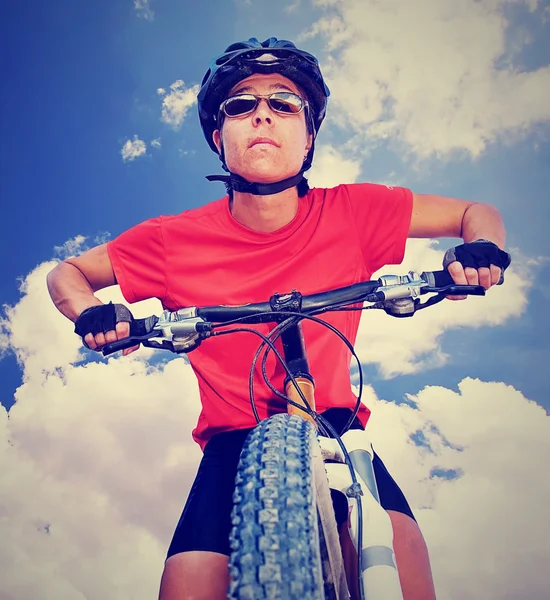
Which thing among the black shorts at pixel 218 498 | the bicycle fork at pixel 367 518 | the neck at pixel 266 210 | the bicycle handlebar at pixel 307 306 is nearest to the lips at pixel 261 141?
the neck at pixel 266 210

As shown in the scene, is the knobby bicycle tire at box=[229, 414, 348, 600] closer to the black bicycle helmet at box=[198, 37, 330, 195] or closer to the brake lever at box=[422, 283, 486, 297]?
the brake lever at box=[422, 283, 486, 297]

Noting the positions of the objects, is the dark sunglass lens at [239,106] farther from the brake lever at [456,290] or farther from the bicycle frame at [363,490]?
the brake lever at [456,290]

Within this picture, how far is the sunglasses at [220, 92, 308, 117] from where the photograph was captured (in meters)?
2.98

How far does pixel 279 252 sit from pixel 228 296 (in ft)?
1.58

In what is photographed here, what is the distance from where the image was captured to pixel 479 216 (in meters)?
2.80

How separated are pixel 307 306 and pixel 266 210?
1343 millimetres

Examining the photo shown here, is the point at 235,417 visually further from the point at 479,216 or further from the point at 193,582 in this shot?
the point at 479,216

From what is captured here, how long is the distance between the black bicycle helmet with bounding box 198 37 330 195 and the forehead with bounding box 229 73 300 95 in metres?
0.03

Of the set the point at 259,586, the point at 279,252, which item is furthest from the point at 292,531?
the point at 279,252

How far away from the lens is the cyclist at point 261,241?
265 centimetres

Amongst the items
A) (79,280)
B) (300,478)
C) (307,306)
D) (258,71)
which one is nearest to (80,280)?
(79,280)

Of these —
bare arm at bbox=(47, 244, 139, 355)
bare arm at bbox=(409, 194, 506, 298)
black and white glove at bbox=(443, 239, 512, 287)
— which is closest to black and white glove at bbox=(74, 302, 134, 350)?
bare arm at bbox=(47, 244, 139, 355)

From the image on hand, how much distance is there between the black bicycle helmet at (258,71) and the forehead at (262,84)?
3 cm

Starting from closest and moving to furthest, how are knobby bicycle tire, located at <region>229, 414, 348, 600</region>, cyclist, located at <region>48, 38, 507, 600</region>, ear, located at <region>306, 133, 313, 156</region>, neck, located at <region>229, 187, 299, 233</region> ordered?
knobby bicycle tire, located at <region>229, 414, 348, 600</region> < cyclist, located at <region>48, 38, 507, 600</region> < neck, located at <region>229, 187, 299, 233</region> < ear, located at <region>306, 133, 313, 156</region>
